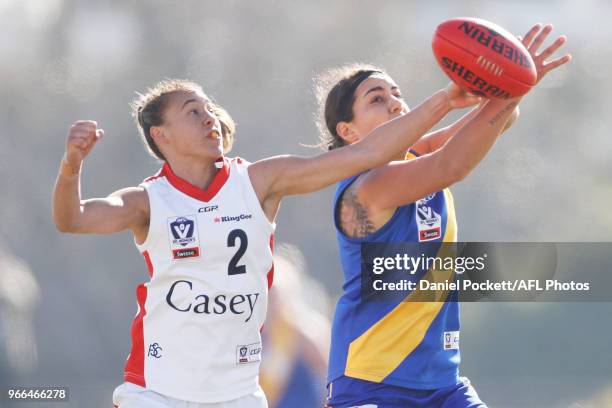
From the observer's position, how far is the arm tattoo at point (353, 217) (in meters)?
3.62

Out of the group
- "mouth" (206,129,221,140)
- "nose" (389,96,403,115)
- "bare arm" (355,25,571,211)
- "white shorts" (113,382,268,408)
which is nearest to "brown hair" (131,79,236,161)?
"mouth" (206,129,221,140)

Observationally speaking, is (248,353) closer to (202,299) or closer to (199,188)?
(202,299)

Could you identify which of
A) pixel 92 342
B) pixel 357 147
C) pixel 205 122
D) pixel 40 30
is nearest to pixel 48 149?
pixel 40 30

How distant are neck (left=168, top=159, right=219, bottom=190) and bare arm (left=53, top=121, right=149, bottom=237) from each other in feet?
0.61

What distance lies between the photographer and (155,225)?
3.63 metres

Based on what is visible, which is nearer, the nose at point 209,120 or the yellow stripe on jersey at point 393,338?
the yellow stripe on jersey at point 393,338

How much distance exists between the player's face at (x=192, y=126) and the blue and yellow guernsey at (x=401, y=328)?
2.09 ft

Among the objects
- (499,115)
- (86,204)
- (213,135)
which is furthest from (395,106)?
(86,204)

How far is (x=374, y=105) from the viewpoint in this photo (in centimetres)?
387

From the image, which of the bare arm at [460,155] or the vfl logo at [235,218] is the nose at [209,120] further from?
the bare arm at [460,155]

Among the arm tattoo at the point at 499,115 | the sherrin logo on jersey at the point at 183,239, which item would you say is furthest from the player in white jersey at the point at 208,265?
the arm tattoo at the point at 499,115

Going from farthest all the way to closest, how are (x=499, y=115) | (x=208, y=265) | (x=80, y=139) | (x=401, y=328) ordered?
(x=208, y=265) → (x=401, y=328) → (x=499, y=115) → (x=80, y=139)

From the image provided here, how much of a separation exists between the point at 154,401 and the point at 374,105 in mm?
1425

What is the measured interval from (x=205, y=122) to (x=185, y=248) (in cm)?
55
